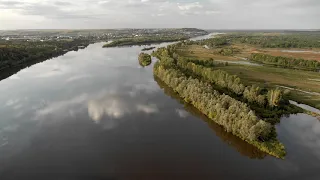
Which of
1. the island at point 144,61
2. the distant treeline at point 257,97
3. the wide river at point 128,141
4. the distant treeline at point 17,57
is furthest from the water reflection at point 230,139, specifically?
the distant treeline at point 17,57

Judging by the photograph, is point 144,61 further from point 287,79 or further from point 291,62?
point 291,62

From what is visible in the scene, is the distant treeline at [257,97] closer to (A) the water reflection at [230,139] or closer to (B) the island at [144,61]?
(A) the water reflection at [230,139]

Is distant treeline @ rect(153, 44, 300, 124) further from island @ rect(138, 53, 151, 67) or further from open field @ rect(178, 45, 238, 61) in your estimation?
open field @ rect(178, 45, 238, 61)

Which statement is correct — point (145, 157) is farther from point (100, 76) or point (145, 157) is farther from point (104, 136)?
point (100, 76)

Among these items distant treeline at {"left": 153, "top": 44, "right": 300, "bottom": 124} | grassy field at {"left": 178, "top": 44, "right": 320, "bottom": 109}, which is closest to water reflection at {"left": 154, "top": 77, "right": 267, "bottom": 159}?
distant treeline at {"left": 153, "top": 44, "right": 300, "bottom": 124}

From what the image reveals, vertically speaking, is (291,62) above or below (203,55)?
below

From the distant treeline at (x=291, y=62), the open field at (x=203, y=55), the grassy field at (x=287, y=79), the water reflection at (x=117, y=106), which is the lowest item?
the water reflection at (x=117, y=106)

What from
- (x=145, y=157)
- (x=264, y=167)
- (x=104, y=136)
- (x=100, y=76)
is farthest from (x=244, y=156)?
(x=100, y=76)

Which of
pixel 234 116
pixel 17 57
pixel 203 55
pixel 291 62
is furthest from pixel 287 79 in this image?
pixel 17 57
